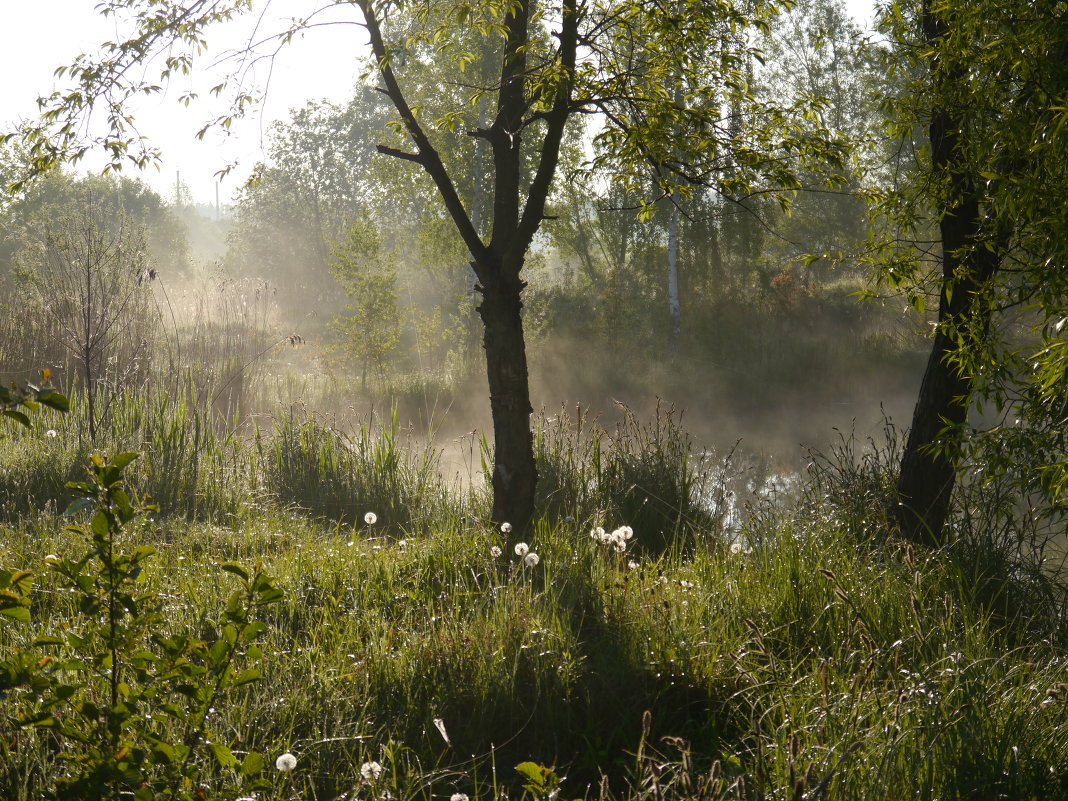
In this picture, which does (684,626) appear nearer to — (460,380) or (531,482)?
(531,482)

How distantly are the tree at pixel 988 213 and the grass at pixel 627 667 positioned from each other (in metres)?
0.66

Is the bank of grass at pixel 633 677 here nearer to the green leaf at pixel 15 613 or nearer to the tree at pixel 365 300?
the green leaf at pixel 15 613

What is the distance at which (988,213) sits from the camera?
4750 mm

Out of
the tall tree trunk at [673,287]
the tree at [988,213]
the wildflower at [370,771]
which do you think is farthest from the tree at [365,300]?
the wildflower at [370,771]

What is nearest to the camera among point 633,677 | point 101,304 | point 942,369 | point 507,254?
point 633,677

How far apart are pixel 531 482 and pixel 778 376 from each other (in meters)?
14.0

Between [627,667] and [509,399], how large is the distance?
82.0 inches

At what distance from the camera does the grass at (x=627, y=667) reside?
2.59 meters

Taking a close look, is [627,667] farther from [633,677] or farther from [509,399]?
[509,399]

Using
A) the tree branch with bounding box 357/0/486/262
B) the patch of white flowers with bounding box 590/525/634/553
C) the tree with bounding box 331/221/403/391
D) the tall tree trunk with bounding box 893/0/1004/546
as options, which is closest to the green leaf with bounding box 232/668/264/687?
the patch of white flowers with bounding box 590/525/634/553

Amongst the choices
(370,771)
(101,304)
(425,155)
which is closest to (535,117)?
(425,155)

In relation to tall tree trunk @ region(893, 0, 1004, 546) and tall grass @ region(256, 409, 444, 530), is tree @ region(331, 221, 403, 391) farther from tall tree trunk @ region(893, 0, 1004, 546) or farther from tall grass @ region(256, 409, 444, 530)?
tall tree trunk @ region(893, 0, 1004, 546)

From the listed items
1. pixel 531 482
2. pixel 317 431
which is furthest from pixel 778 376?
pixel 531 482

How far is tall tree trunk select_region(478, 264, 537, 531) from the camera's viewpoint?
17.0 ft
